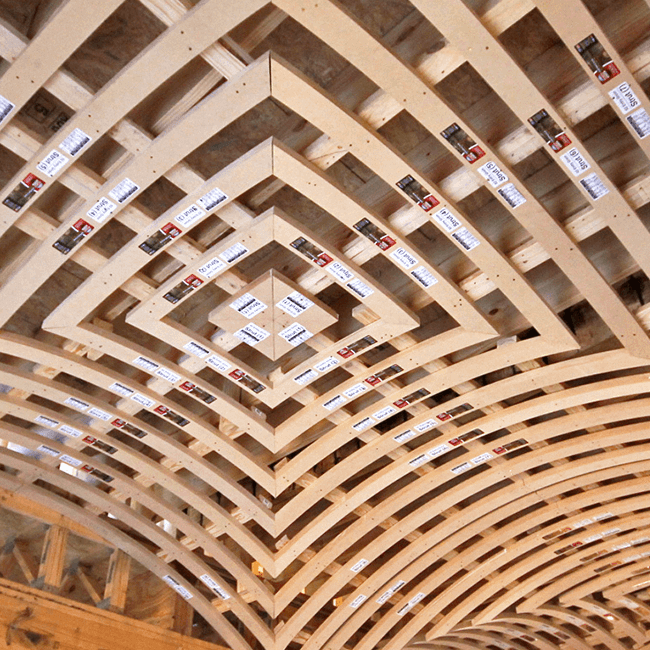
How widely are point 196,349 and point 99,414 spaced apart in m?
1.39

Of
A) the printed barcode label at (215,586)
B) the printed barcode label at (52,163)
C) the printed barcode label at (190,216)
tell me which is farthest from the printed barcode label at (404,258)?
the printed barcode label at (215,586)

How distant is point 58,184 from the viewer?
6.19 meters

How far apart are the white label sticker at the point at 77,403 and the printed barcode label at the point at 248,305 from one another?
1982 millimetres

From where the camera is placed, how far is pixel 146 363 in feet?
23.8

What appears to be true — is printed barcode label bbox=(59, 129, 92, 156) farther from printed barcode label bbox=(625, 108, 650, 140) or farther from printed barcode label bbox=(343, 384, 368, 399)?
printed barcode label bbox=(625, 108, 650, 140)

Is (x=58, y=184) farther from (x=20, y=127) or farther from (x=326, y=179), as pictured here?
(x=326, y=179)

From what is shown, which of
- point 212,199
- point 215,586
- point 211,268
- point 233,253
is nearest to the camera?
point 212,199

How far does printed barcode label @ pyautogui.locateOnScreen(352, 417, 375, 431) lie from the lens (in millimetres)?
8102

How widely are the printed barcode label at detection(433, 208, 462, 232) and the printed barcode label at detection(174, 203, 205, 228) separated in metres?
1.84

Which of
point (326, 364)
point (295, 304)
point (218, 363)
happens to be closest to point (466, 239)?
point (295, 304)

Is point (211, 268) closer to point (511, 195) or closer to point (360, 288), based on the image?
point (360, 288)

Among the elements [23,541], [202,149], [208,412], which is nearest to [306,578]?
[208,412]

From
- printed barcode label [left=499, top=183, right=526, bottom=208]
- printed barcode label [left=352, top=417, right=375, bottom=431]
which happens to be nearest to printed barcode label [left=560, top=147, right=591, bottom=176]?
printed barcode label [left=499, top=183, right=526, bottom=208]

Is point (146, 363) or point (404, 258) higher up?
point (404, 258)
